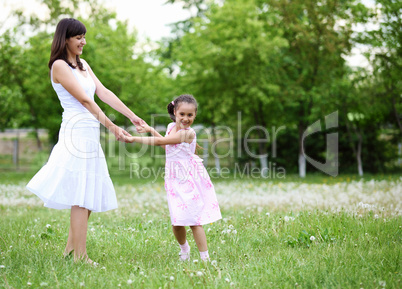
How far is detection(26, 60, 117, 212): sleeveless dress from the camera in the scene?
14.9 feet

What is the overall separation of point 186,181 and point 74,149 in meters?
1.25

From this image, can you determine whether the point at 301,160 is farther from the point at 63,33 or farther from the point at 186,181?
the point at 63,33

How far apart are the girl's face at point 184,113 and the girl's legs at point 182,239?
115 centimetres

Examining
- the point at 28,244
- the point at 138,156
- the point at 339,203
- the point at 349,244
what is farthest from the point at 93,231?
the point at 138,156

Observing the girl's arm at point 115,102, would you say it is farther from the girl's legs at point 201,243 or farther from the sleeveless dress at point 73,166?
the girl's legs at point 201,243

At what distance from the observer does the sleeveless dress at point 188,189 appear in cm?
466

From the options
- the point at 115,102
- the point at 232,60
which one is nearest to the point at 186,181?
the point at 115,102

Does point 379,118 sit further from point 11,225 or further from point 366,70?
point 11,225

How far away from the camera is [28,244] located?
5.25 m

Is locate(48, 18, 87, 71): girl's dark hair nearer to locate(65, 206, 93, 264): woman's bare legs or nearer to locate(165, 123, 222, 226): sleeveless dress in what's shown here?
locate(165, 123, 222, 226): sleeveless dress

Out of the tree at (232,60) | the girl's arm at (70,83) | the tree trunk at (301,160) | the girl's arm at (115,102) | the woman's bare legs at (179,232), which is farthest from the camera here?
the tree trunk at (301,160)

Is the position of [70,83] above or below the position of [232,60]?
below

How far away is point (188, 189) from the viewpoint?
4.74 metres

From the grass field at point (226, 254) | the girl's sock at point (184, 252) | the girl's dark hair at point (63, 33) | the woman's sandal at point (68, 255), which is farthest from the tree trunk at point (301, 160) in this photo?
the girl's dark hair at point (63, 33)
